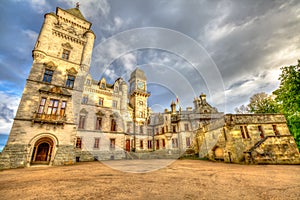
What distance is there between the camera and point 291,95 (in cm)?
1552

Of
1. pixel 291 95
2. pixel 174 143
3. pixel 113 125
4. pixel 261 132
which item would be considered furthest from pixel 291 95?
pixel 113 125

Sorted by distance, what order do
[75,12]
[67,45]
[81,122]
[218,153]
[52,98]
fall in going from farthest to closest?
1. [81,122]
2. [75,12]
3. [67,45]
4. [218,153]
5. [52,98]

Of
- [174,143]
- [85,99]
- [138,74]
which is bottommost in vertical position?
[174,143]

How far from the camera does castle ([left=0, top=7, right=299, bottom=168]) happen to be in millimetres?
12586

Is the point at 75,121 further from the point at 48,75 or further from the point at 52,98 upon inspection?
the point at 48,75

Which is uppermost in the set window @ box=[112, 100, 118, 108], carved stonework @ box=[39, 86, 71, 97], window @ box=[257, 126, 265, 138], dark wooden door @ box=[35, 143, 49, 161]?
window @ box=[112, 100, 118, 108]

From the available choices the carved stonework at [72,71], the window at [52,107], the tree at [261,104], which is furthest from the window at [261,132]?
the carved stonework at [72,71]

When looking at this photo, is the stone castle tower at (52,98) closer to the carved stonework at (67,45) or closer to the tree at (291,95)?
the carved stonework at (67,45)

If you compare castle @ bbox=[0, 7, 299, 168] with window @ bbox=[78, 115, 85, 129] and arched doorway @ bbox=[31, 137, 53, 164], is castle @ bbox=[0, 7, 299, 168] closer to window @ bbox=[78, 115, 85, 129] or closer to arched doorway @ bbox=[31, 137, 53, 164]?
arched doorway @ bbox=[31, 137, 53, 164]

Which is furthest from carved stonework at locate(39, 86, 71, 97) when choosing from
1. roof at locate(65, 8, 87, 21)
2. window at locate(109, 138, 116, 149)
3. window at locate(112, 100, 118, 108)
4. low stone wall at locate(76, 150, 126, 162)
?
roof at locate(65, 8, 87, 21)

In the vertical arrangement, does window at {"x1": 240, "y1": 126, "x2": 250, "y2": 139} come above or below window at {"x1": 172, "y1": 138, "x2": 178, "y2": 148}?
above

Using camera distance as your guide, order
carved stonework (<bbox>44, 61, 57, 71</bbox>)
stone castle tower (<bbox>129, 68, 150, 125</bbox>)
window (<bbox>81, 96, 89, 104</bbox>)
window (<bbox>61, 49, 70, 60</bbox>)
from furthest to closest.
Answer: stone castle tower (<bbox>129, 68, 150, 125</bbox>) < window (<bbox>81, 96, 89, 104</bbox>) < window (<bbox>61, 49, 70, 60</bbox>) < carved stonework (<bbox>44, 61, 57, 71</bbox>)

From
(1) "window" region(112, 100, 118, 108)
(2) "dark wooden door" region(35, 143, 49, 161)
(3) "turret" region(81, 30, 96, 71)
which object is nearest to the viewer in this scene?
(2) "dark wooden door" region(35, 143, 49, 161)

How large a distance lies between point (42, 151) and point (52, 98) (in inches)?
232
